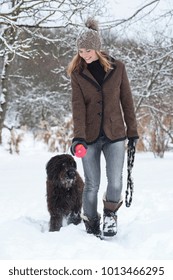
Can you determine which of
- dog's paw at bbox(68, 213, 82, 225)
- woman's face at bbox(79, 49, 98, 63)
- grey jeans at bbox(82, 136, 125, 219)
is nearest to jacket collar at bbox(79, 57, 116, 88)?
woman's face at bbox(79, 49, 98, 63)

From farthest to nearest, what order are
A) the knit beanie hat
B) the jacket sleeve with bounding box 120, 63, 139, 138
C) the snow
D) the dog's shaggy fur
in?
the dog's shaggy fur < the jacket sleeve with bounding box 120, 63, 139, 138 < the knit beanie hat < the snow

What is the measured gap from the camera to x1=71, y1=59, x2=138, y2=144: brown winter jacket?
11.7 feet

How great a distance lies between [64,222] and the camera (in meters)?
4.46

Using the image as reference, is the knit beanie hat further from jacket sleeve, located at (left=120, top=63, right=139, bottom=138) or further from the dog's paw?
the dog's paw

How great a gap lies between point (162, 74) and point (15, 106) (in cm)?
1041

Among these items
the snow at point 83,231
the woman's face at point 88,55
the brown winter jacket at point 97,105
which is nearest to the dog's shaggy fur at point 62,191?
the snow at point 83,231

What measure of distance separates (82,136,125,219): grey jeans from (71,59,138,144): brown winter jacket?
76 millimetres

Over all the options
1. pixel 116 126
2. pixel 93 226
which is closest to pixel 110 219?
pixel 93 226

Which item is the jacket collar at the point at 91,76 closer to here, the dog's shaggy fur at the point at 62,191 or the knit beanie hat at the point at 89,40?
the knit beanie hat at the point at 89,40

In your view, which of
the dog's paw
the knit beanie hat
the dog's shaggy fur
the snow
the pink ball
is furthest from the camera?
the dog's paw

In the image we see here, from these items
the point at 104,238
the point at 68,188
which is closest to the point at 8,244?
the point at 104,238

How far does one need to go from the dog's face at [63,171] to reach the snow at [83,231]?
0.47 meters

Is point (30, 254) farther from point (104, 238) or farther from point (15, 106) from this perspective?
point (15, 106)

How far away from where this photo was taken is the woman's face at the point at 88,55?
140 inches
